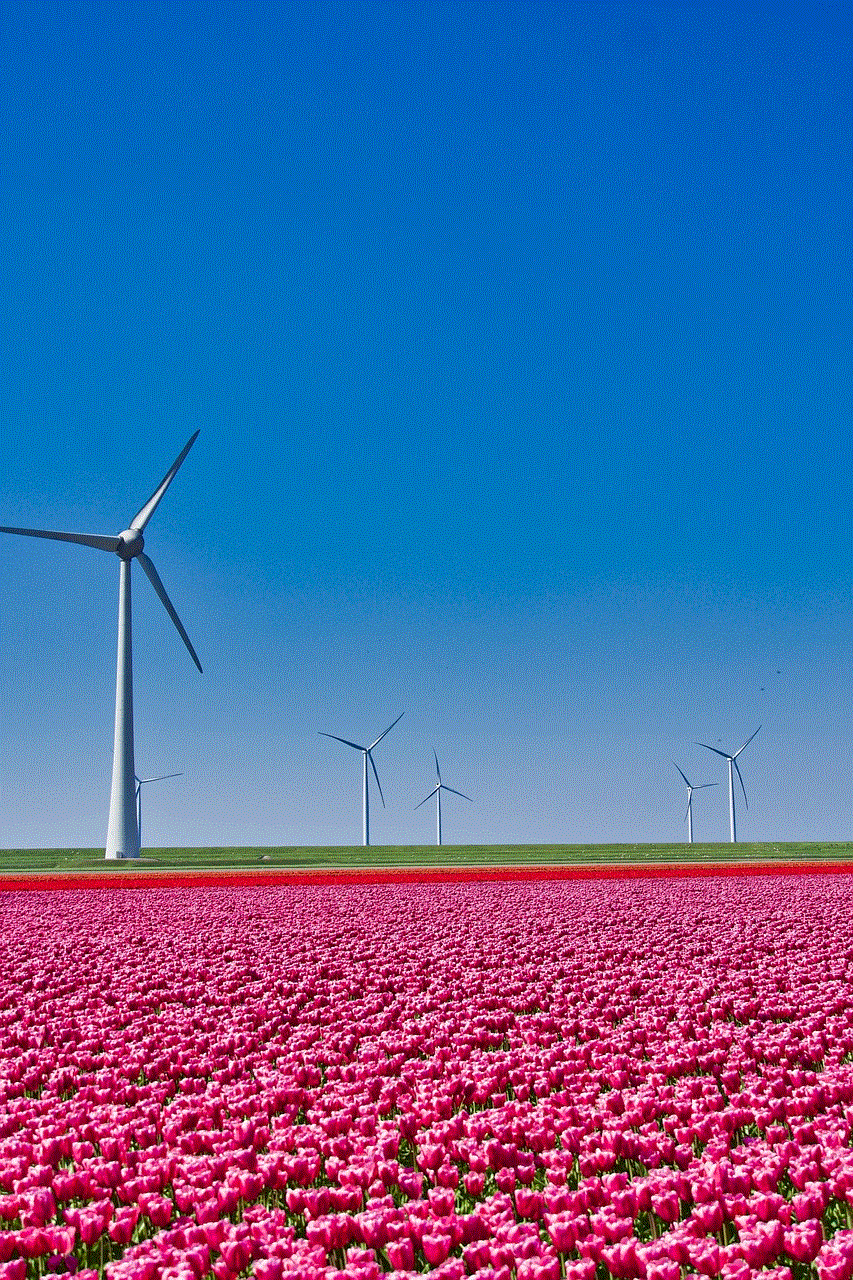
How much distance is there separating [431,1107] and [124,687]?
48914mm

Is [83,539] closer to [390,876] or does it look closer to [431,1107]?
[390,876]

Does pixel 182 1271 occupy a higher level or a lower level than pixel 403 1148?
higher

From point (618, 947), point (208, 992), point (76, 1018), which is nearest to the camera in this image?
point (76, 1018)

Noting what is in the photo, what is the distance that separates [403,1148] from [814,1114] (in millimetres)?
2881

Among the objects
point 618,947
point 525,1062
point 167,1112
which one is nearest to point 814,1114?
point 525,1062

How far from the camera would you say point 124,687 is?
54.1 metres

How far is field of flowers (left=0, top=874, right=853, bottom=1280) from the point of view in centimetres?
498

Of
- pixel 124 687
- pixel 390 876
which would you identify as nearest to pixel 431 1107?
pixel 390 876

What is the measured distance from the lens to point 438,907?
25297mm

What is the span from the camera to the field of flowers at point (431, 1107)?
4.98 meters

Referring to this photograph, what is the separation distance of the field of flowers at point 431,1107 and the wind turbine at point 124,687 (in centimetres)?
3650

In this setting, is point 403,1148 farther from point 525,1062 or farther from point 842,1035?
point 842,1035

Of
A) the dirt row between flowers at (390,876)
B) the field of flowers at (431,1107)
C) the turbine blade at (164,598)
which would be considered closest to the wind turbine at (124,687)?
the turbine blade at (164,598)

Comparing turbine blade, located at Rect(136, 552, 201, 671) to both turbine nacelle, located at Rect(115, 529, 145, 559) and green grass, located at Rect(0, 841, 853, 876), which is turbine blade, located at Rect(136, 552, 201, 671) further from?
green grass, located at Rect(0, 841, 853, 876)
